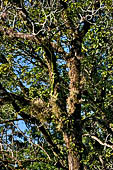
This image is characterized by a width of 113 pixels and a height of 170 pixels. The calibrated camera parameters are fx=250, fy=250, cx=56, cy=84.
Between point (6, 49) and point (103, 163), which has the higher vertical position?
point (6, 49)

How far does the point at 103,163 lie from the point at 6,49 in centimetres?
622

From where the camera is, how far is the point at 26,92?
377 inches

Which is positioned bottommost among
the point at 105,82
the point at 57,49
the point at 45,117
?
the point at 45,117

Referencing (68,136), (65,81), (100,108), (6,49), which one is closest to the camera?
(68,136)

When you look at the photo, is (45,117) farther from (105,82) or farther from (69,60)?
(105,82)

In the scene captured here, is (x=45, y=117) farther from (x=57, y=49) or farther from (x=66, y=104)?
(x=57, y=49)

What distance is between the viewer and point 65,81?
31.3 feet

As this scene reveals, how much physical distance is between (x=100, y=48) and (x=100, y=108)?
98.1 inches

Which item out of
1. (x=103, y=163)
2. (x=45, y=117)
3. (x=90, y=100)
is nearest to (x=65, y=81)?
(x=90, y=100)

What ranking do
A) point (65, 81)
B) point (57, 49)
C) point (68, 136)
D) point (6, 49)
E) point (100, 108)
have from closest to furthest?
point (68, 136), point (57, 49), point (6, 49), point (65, 81), point (100, 108)

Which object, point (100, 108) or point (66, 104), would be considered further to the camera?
point (100, 108)

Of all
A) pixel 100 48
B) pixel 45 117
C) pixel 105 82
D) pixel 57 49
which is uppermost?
pixel 100 48

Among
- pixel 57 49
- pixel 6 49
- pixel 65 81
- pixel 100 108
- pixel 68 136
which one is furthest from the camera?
pixel 100 108

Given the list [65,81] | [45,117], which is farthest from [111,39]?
[45,117]
